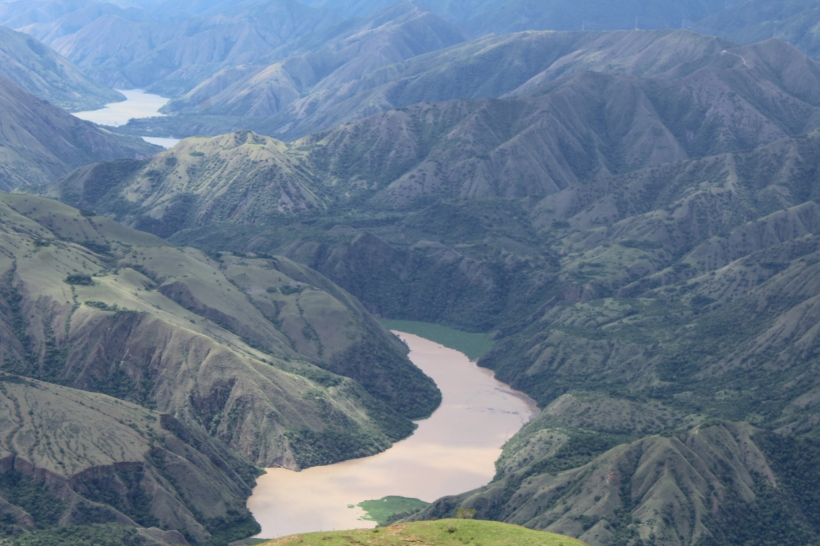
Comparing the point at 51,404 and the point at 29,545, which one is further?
the point at 51,404

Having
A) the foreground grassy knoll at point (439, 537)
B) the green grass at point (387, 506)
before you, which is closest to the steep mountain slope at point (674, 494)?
the green grass at point (387, 506)

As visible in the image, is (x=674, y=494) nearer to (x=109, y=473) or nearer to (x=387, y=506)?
(x=387, y=506)

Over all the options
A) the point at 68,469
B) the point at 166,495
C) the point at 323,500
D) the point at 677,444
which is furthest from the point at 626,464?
the point at 68,469

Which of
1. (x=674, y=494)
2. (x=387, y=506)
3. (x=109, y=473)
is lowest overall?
(x=109, y=473)

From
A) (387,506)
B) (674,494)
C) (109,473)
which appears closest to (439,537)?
(674,494)

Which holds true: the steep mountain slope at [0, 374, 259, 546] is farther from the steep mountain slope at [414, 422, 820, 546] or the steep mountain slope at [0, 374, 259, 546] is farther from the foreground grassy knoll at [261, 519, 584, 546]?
the foreground grassy knoll at [261, 519, 584, 546]

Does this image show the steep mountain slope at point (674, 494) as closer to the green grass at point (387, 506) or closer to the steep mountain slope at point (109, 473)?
the green grass at point (387, 506)

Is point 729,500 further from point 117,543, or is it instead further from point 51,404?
point 51,404

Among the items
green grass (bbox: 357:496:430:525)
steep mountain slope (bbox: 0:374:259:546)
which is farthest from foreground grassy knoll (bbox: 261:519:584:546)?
green grass (bbox: 357:496:430:525)
